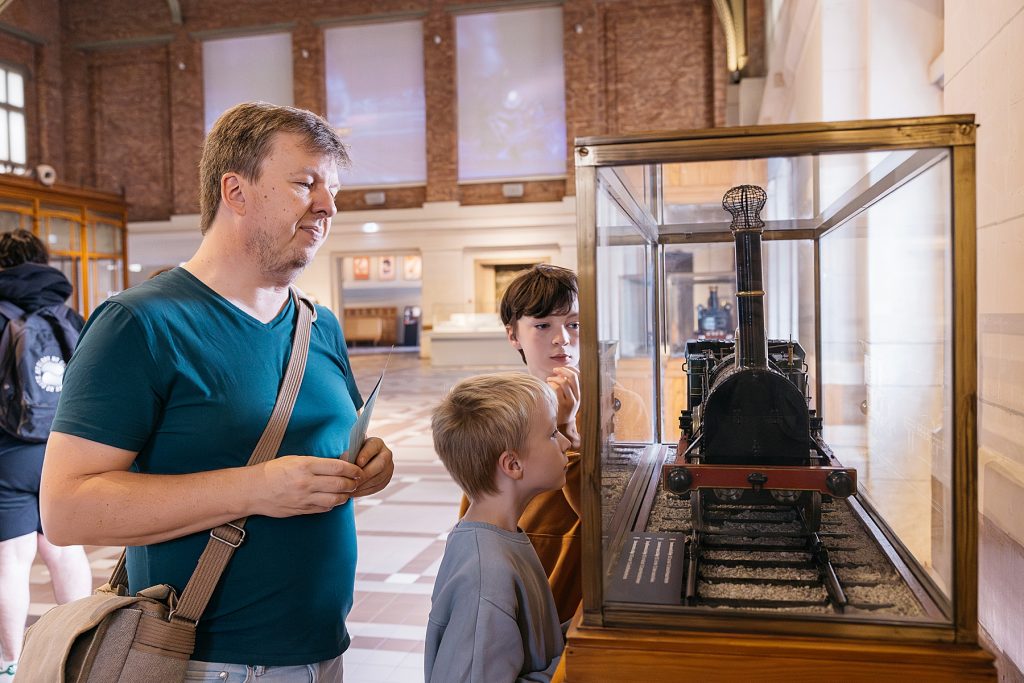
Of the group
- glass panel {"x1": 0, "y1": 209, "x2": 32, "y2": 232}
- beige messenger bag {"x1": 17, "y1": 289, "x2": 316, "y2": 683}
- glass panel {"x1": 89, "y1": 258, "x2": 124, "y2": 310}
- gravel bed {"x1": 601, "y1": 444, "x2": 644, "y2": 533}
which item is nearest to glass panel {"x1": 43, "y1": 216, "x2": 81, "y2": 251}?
glass panel {"x1": 0, "y1": 209, "x2": 32, "y2": 232}

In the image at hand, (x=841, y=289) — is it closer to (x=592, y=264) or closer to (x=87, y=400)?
(x=592, y=264)

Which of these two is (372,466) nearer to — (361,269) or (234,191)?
(234,191)

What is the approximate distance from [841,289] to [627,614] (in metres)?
1.55

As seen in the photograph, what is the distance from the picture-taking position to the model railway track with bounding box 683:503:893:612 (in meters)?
1.41

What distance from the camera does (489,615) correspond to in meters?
1.57

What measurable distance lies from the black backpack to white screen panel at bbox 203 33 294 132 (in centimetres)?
2047

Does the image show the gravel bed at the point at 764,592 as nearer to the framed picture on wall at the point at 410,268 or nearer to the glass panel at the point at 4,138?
the glass panel at the point at 4,138

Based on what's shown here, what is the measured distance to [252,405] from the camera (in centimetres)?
167

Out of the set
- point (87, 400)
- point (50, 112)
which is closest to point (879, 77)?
point (87, 400)

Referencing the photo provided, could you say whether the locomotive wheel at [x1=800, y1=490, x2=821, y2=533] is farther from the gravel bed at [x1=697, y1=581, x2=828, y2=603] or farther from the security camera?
the security camera

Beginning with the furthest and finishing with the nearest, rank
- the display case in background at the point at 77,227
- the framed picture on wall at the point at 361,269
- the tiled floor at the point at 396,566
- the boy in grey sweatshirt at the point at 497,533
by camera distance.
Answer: the framed picture on wall at the point at 361,269
the display case in background at the point at 77,227
the tiled floor at the point at 396,566
the boy in grey sweatshirt at the point at 497,533

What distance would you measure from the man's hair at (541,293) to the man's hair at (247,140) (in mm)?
826

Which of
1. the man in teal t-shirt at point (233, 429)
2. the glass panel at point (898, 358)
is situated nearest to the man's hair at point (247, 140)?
the man in teal t-shirt at point (233, 429)

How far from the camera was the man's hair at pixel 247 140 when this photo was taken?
169 cm
